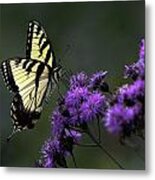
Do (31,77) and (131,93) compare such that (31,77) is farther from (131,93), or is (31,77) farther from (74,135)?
(131,93)

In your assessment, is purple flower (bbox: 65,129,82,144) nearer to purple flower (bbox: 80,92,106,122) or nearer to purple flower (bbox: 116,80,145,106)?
purple flower (bbox: 80,92,106,122)

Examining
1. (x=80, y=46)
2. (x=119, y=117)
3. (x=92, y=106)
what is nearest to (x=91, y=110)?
(x=92, y=106)

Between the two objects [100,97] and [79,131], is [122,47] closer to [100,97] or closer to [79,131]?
[100,97]

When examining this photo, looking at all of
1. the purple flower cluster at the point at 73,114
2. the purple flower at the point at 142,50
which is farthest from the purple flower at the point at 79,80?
the purple flower at the point at 142,50

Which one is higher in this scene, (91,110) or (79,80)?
(79,80)

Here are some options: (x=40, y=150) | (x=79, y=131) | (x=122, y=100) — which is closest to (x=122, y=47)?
(x=122, y=100)

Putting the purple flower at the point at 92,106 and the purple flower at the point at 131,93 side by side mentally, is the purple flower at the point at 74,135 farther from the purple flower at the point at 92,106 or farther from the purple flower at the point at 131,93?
the purple flower at the point at 131,93
